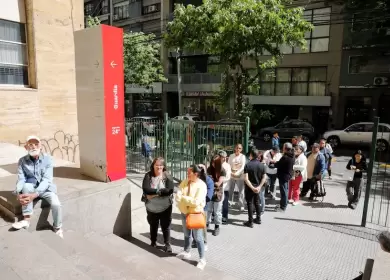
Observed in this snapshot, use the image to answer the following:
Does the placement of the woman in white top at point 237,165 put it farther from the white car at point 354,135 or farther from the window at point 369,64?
the window at point 369,64

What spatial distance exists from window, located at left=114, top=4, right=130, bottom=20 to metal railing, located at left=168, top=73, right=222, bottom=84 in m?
8.85

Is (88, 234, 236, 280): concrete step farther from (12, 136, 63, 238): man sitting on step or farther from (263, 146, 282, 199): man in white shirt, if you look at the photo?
(263, 146, 282, 199): man in white shirt

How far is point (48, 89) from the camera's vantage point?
8.73 metres

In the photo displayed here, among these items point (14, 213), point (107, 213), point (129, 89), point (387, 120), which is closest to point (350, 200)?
point (107, 213)

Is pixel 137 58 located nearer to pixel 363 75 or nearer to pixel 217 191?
pixel 363 75

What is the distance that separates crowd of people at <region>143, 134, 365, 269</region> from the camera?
15.7 ft

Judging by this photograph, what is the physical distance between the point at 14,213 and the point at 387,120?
21.7 metres

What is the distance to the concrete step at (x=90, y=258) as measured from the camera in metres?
3.38

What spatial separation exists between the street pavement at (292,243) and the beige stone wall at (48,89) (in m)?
3.86

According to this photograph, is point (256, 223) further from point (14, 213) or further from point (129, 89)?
point (129, 89)

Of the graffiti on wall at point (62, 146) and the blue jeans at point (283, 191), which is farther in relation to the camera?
the graffiti on wall at point (62, 146)

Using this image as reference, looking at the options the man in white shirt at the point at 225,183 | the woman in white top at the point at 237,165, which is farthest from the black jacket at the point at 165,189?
the woman in white top at the point at 237,165

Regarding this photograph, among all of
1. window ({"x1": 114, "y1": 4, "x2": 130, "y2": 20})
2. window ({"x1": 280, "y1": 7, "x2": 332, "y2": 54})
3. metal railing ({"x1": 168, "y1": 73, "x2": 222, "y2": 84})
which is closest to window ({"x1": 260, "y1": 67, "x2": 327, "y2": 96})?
window ({"x1": 280, "y1": 7, "x2": 332, "y2": 54})

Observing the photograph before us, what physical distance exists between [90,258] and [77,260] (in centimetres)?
16
